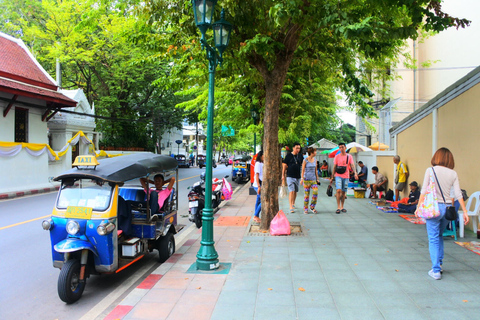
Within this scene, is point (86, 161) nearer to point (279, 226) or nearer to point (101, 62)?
point (279, 226)

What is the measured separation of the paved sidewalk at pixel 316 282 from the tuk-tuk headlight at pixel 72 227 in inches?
45.0

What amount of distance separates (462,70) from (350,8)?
13547 mm

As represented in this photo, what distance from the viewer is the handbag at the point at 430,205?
480cm

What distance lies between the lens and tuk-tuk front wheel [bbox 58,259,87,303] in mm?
4367

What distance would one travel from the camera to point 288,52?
795 cm

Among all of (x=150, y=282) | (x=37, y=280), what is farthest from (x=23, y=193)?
(x=150, y=282)

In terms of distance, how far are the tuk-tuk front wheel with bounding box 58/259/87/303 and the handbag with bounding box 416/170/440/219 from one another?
15.4 ft

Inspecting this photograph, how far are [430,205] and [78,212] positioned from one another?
4838 mm

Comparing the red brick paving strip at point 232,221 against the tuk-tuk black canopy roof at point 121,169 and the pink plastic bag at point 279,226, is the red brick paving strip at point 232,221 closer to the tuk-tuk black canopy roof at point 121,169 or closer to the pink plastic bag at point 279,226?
the pink plastic bag at point 279,226

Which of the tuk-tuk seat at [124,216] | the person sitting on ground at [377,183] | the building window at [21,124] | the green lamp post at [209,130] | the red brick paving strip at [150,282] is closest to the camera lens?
the red brick paving strip at [150,282]

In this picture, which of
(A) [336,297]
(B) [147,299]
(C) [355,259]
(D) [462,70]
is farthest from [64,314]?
(D) [462,70]

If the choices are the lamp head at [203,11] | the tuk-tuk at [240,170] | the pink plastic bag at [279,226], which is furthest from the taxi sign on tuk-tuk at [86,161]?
the tuk-tuk at [240,170]

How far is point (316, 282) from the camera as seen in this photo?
4895 millimetres

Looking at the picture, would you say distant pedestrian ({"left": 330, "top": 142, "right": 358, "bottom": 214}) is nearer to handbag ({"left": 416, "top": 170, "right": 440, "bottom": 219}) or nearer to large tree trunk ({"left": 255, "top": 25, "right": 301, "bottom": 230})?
large tree trunk ({"left": 255, "top": 25, "right": 301, "bottom": 230})
